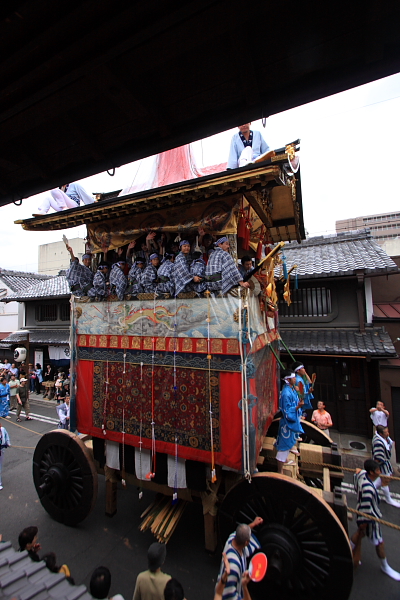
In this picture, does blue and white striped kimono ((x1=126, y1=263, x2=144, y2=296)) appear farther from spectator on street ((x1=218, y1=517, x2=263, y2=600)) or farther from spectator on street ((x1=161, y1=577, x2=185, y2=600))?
spectator on street ((x1=161, y1=577, x2=185, y2=600))

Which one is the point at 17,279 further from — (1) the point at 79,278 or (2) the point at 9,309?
(1) the point at 79,278

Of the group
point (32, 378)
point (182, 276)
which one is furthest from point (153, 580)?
point (32, 378)

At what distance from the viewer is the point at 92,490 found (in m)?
4.91

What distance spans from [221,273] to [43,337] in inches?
592

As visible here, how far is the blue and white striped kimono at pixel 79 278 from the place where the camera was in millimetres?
5555

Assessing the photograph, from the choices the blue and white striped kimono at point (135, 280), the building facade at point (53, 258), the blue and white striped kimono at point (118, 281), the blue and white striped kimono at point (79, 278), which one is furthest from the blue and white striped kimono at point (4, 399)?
the building facade at point (53, 258)

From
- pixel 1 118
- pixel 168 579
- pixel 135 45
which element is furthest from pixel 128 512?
pixel 135 45

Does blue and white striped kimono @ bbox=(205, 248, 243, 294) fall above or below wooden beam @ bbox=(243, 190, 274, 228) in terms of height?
below

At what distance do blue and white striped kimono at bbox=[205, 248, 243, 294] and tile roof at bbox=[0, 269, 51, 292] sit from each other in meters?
22.2

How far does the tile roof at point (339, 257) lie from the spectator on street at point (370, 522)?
688 cm

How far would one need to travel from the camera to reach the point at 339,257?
1141cm

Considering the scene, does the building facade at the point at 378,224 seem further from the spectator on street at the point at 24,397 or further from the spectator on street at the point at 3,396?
the spectator on street at the point at 3,396

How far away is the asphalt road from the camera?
4.15m

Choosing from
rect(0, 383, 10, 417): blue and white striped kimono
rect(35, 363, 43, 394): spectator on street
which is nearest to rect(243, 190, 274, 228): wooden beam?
rect(0, 383, 10, 417): blue and white striped kimono
